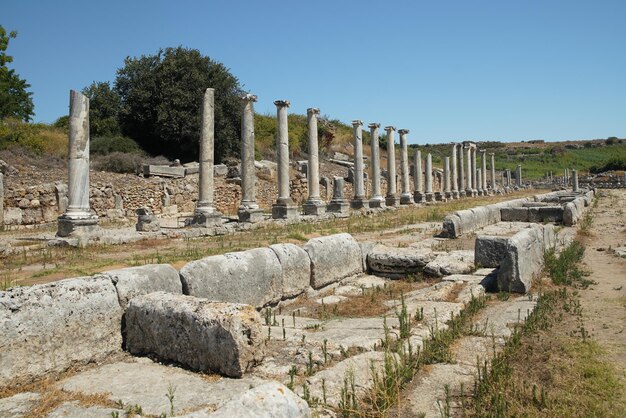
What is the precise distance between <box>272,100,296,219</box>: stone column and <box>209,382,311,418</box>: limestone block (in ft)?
56.0

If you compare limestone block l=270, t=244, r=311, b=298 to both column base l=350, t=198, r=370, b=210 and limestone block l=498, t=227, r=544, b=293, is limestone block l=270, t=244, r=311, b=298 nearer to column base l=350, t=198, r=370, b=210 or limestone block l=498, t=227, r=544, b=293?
limestone block l=498, t=227, r=544, b=293

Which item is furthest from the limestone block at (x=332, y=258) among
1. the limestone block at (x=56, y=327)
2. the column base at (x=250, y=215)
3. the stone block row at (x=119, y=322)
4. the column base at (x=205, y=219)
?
the column base at (x=250, y=215)

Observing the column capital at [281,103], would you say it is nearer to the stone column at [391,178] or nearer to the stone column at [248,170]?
the stone column at [248,170]

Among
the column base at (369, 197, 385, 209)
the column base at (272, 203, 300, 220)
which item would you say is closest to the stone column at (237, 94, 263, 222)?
the column base at (272, 203, 300, 220)

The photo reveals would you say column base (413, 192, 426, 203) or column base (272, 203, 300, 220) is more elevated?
column base (413, 192, 426, 203)

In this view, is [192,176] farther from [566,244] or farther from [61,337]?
[61,337]

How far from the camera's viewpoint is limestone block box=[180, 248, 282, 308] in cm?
544

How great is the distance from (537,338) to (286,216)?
15.4 meters

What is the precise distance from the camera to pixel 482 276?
793cm

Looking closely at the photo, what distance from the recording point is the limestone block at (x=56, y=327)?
3750 mm

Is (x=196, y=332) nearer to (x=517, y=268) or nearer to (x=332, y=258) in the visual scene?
(x=332, y=258)

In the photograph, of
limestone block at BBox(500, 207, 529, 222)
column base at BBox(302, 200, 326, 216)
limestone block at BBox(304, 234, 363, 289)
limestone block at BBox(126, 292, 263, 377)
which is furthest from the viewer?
column base at BBox(302, 200, 326, 216)

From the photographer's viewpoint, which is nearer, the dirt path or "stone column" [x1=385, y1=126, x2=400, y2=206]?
the dirt path

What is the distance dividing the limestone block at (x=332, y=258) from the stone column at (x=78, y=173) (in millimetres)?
8630
